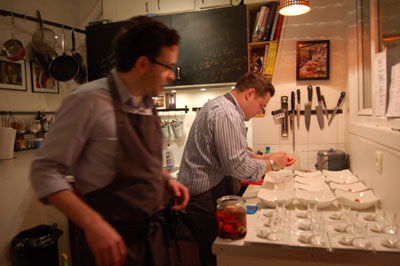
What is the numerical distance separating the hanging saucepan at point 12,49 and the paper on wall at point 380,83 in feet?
8.87

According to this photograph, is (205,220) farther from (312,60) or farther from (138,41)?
(312,60)

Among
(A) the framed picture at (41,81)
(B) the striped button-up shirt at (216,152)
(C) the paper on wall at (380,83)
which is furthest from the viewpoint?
(A) the framed picture at (41,81)

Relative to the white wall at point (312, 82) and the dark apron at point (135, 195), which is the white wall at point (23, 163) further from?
the white wall at point (312, 82)

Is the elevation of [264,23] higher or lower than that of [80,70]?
higher

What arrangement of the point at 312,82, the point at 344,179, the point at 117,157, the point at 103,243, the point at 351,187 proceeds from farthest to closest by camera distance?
1. the point at 312,82
2. the point at 344,179
3. the point at 351,187
4. the point at 117,157
5. the point at 103,243

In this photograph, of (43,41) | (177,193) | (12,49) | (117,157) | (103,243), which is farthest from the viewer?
(43,41)

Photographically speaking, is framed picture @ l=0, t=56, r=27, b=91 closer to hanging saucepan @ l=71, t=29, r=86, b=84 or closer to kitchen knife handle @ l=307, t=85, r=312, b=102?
hanging saucepan @ l=71, t=29, r=86, b=84

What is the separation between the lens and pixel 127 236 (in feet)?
3.14

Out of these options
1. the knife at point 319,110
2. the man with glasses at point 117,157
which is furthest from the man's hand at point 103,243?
the knife at point 319,110

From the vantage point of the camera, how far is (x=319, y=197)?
1.60 metres

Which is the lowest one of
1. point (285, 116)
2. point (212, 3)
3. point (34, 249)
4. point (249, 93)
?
point (34, 249)

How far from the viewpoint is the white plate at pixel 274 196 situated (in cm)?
161

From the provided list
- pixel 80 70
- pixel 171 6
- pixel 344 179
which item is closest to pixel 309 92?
pixel 344 179

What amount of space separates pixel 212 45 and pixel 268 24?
53 centimetres
